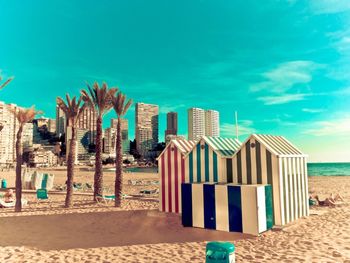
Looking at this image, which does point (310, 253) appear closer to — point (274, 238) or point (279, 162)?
point (274, 238)

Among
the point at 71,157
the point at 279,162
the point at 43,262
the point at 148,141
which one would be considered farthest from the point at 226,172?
the point at 148,141

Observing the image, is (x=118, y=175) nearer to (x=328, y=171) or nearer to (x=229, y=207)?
(x=229, y=207)

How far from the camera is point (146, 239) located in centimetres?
949

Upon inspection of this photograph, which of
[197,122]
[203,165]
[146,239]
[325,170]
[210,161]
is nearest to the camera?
[146,239]

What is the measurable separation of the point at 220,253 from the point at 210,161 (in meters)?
6.23

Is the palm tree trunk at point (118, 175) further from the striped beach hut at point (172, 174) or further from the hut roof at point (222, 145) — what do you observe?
the hut roof at point (222, 145)

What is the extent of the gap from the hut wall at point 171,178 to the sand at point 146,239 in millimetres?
536

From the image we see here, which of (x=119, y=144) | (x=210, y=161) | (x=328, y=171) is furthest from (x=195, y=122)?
(x=210, y=161)

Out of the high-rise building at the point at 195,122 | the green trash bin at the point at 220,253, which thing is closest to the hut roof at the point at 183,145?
the green trash bin at the point at 220,253

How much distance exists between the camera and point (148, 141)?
197 meters

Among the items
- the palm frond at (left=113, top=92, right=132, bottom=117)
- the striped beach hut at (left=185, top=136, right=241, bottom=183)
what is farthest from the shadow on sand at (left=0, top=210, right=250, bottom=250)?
the palm frond at (left=113, top=92, right=132, bottom=117)

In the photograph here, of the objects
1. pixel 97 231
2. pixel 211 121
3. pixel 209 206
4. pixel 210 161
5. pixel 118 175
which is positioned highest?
pixel 211 121

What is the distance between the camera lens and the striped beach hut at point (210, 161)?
37.8ft

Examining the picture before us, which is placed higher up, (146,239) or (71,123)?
(71,123)
